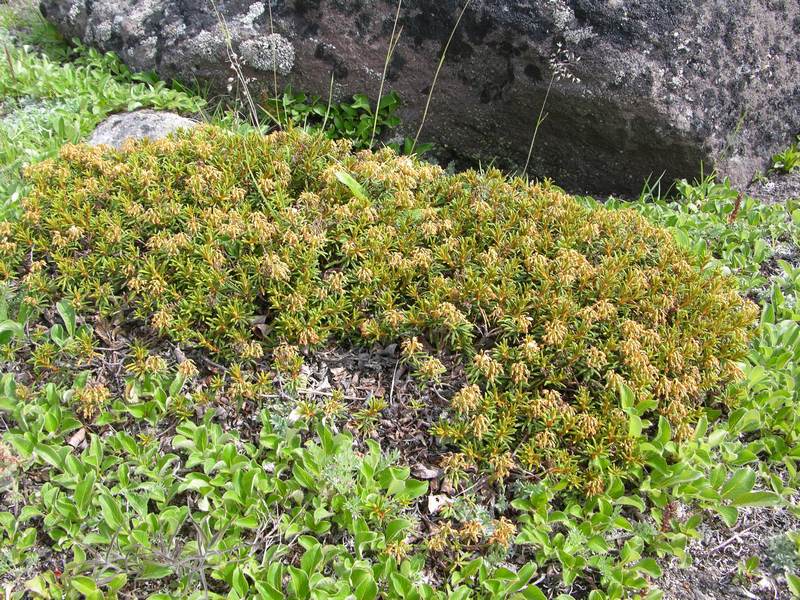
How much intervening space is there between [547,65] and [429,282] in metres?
2.23

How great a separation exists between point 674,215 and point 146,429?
11.7ft

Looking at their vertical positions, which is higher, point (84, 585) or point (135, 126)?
point (135, 126)

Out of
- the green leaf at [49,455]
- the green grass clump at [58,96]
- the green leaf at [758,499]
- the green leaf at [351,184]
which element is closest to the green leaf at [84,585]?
the green leaf at [49,455]

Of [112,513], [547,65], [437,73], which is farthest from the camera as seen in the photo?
[437,73]

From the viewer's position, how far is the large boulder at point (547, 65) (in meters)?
4.67

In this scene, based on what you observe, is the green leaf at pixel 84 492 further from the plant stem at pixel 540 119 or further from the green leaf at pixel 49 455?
the plant stem at pixel 540 119

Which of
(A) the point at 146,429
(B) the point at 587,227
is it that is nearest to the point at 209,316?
(A) the point at 146,429

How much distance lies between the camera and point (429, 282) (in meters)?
3.44

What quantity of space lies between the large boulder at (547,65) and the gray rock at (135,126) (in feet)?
2.16

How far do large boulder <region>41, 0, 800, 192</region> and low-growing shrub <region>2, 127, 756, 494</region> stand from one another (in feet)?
4.12

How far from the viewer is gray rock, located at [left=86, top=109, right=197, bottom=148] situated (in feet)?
16.2

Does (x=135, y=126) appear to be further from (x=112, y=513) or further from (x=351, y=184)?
(x=112, y=513)

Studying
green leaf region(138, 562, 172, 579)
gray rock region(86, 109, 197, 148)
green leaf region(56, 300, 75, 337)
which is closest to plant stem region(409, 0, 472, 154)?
gray rock region(86, 109, 197, 148)

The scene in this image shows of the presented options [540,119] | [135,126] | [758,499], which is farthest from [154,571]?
[540,119]
